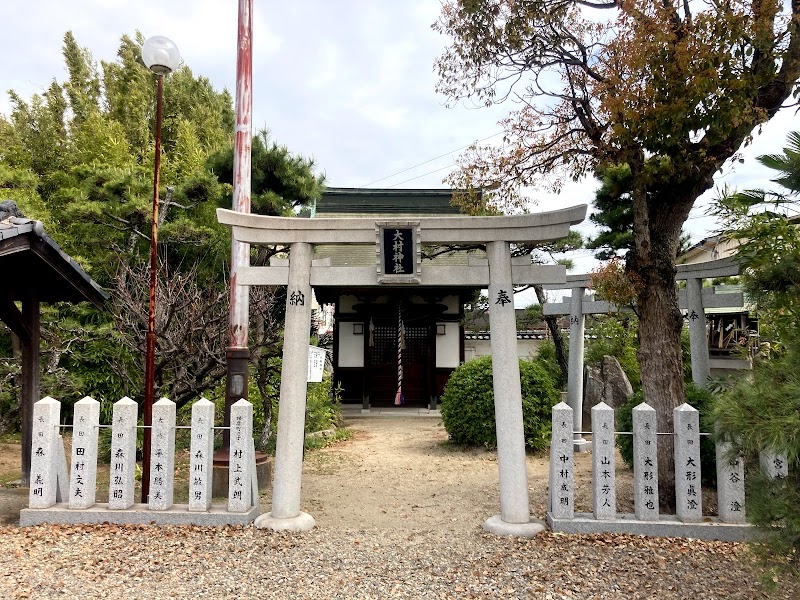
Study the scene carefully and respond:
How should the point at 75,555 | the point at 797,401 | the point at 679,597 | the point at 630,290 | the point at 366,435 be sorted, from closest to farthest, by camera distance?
1. the point at 797,401
2. the point at 679,597
3. the point at 75,555
4. the point at 630,290
5. the point at 366,435

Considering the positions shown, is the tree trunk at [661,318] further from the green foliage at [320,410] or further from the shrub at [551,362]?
Answer: the shrub at [551,362]

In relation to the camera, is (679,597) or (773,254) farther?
(773,254)

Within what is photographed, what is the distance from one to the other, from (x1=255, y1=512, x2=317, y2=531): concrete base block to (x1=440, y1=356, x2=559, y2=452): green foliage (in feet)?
14.3

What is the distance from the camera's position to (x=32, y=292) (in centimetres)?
671

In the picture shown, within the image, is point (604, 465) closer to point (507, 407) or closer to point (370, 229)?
point (507, 407)

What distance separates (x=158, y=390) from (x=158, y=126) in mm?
3999

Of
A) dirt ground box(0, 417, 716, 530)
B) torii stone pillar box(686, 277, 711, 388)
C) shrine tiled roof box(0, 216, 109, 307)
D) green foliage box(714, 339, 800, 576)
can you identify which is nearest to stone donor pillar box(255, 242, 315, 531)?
dirt ground box(0, 417, 716, 530)

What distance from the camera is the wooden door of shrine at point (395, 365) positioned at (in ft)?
49.1

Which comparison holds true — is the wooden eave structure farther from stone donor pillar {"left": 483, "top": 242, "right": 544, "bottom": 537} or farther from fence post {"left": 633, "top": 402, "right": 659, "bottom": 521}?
fence post {"left": 633, "top": 402, "right": 659, "bottom": 521}

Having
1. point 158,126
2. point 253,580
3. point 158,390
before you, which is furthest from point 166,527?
point 158,126

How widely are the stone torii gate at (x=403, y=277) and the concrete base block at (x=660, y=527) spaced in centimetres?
45

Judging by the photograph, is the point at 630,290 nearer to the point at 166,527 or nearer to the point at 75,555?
the point at 166,527

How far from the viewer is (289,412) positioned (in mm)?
5324

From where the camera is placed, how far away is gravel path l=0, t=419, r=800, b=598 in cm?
388
